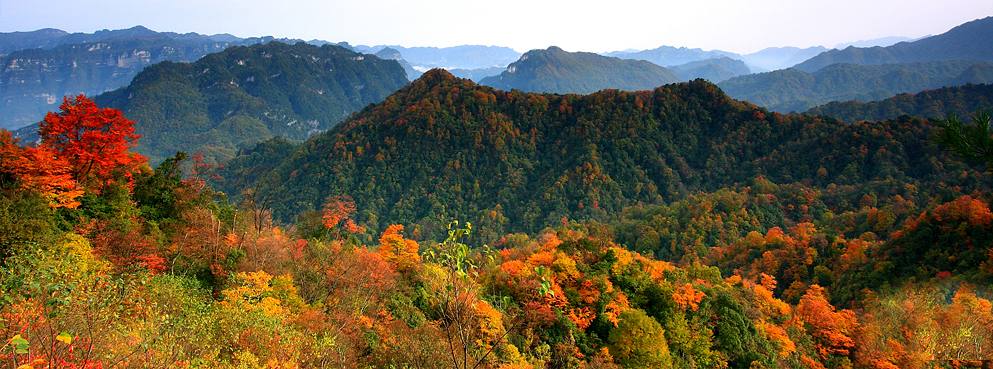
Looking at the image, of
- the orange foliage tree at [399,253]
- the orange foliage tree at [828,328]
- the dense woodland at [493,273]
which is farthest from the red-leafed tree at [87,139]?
the orange foliage tree at [828,328]

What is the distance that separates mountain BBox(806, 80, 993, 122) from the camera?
414 feet

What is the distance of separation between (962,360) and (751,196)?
6509 centimetres

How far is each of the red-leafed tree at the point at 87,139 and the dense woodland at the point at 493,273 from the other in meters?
0.12

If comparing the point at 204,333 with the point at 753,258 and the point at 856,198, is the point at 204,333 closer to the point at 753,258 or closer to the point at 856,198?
the point at 753,258

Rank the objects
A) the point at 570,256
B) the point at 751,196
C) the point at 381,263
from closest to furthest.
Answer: the point at 381,263 → the point at 570,256 → the point at 751,196

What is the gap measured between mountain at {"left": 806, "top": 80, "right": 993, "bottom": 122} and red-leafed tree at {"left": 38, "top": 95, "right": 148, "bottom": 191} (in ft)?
594

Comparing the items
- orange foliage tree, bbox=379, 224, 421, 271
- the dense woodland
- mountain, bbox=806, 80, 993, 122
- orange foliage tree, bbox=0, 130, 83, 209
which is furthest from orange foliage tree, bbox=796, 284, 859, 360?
mountain, bbox=806, 80, 993, 122

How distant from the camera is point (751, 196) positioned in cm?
8131

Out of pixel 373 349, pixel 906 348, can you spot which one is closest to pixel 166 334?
pixel 373 349

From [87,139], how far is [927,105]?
20395cm

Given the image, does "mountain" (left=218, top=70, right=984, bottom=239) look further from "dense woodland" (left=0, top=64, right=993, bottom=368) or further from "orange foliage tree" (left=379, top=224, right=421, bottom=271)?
"orange foliage tree" (left=379, top=224, right=421, bottom=271)

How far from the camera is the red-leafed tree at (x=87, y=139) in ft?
75.8

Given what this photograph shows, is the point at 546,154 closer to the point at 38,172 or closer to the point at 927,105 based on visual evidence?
the point at 38,172

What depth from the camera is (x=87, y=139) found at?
2372cm
